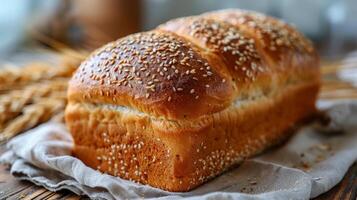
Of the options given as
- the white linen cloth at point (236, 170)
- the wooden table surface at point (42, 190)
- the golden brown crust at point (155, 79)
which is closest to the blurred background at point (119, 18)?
the white linen cloth at point (236, 170)

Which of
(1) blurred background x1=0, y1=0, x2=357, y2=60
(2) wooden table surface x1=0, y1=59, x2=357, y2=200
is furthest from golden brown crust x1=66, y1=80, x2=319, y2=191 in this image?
(1) blurred background x1=0, y1=0, x2=357, y2=60

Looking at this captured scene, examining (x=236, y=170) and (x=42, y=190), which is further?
(x=236, y=170)

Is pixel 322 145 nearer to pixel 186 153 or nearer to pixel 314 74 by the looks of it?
A: pixel 314 74

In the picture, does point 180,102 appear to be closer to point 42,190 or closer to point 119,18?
point 42,190

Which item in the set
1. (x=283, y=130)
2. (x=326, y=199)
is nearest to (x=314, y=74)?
(x=283, y=130)

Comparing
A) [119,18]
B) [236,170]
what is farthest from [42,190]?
[119,18]

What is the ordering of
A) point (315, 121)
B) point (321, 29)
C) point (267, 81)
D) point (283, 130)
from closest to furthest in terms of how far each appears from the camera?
1. point (267, 81)
2. point (283, 130)
3. point (315, 121)
4. point (321, 29)

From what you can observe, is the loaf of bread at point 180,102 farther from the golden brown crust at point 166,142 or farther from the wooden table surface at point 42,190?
the wooden table surface at point 42,190
